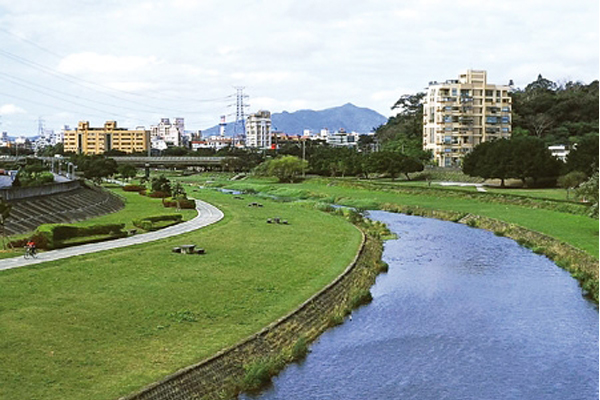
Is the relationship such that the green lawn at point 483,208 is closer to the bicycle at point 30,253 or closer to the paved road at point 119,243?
the paved road at point 119,243

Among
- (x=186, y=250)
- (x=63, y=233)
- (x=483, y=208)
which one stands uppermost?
(x=63, y=233)

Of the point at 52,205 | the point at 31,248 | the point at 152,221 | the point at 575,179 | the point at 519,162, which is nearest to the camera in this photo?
the point at 31,248

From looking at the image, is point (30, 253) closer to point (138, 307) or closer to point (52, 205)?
point (138, 307)

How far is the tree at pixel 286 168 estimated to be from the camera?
389 feet

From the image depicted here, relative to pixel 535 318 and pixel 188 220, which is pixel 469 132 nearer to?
pixel 188 220

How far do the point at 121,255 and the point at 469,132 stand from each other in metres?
100

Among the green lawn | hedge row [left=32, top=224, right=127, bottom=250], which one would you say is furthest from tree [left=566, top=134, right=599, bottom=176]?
hedge row [left=32, top=224, right=127, bottom=250]

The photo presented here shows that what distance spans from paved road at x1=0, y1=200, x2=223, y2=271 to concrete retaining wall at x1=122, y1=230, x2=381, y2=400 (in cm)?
1305

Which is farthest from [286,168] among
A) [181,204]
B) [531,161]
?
[181,204]

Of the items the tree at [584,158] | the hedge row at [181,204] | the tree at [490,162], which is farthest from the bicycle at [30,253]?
the tree at [490,162]

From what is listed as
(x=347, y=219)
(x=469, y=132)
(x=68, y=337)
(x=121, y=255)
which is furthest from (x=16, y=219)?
(x=469, y=132)

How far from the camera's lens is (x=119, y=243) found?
3872 centimetres

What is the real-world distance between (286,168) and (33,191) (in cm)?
7158

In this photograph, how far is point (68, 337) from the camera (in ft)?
68.5
